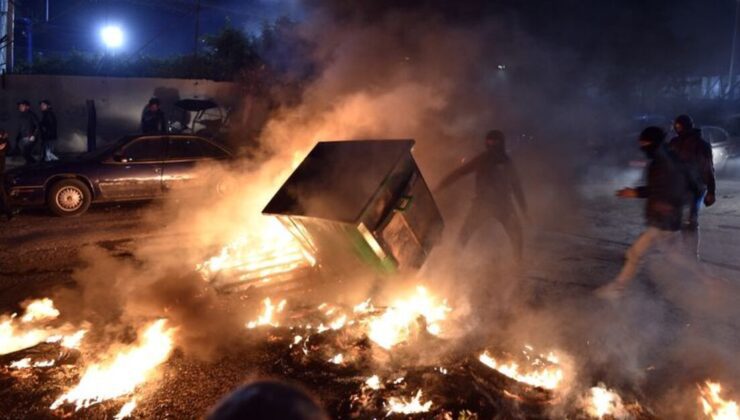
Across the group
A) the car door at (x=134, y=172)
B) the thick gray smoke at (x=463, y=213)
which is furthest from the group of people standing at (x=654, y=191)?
the car door at (x=134, y=172)

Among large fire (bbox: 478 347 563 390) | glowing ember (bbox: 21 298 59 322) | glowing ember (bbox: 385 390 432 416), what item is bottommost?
glowing ember (bbox: 21 298 59 322)

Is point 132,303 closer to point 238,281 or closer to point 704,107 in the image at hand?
point 238,281

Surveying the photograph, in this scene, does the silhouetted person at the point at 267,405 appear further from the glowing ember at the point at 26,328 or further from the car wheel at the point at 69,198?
the car wheel at the point at 69,198

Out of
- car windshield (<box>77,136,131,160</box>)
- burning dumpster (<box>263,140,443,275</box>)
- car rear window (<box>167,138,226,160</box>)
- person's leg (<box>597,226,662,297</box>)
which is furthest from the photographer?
car rear window (<box>167,138,226,160</box>)

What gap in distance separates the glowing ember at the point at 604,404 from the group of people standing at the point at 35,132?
42.1 feet

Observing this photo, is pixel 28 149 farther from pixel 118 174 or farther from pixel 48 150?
pixel 118 174

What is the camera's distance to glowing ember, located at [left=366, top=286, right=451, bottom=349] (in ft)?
13.3

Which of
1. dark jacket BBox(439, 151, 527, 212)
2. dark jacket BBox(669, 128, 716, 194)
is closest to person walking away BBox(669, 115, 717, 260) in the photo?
dark jacket BBox(669, 128, 716, 194)

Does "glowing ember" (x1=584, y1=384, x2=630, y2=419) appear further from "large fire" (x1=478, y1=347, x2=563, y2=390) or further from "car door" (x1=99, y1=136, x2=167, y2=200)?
"car door" (x1=99, y1=136, x2=167, y2=200)

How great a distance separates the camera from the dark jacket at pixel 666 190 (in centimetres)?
468

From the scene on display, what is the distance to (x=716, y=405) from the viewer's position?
10.3ft

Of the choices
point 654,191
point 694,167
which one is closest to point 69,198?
point 654,191

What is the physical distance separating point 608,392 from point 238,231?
5236mm

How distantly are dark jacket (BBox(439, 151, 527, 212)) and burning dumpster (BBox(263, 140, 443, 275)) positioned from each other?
0.96 meters
